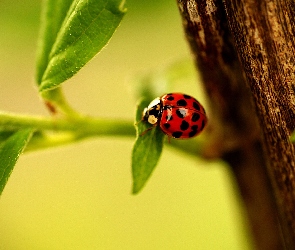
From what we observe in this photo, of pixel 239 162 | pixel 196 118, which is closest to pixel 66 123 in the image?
pixel 196 118

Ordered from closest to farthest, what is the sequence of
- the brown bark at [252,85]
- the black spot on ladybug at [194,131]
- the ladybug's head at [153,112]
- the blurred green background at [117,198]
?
the brown bark at [252,85]
the ladybug's head at [153,112]
the black spot on ladybug at [194,131]
the blurred green background at [117,198]

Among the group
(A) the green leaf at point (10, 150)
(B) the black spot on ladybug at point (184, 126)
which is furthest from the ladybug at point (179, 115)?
(A) the green leaf at point (10, 150)

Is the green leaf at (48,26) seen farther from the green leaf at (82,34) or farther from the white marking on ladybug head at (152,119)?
the white marking on ladybug head at (152,119)

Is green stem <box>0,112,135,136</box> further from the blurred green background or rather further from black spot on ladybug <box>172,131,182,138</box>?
the blurred green background

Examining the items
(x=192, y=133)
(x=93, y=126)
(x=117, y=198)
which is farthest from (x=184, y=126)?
(x=117, y=198)

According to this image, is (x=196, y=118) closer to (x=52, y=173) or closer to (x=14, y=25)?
(x=14, y=25)

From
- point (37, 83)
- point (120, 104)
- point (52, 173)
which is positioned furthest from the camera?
point (120, 104)
